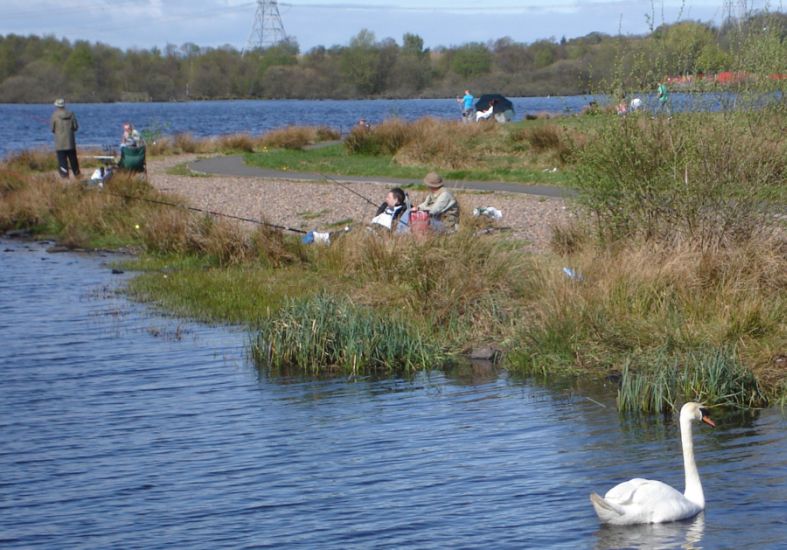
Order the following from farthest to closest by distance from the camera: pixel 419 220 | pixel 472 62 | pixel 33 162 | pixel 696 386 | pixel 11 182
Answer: pixel 472 62, pixel 33 162, pixel 11 182, pixel 419 220, pixel 696 386

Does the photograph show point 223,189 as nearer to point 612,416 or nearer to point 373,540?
point 612,416

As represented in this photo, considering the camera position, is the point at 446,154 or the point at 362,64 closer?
the point at 446,154

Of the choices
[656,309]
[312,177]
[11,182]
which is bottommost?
[656,309]

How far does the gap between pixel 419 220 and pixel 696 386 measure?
5795mm

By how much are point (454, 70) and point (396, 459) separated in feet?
525

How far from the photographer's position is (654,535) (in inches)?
336

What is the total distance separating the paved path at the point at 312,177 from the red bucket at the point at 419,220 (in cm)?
197

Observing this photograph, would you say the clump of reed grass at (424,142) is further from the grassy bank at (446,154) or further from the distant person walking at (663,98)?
the distant person walking at (663,98)

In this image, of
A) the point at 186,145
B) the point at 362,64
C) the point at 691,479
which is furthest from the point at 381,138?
the point at 362,64

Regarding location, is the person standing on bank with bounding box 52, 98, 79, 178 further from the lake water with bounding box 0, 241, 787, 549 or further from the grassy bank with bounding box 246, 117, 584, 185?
the lake water with bounding box 0, 241, 787, 549

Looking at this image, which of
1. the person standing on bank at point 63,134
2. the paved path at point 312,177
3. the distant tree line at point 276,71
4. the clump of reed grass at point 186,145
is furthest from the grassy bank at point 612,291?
the distant tree line at point 276,71

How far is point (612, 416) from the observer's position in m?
11.2

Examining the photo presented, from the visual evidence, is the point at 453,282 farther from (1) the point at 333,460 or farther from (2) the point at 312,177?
(2) the point at 312,177

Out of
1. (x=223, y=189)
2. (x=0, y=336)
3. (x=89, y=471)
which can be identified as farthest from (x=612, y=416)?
(x=223, y=189)
